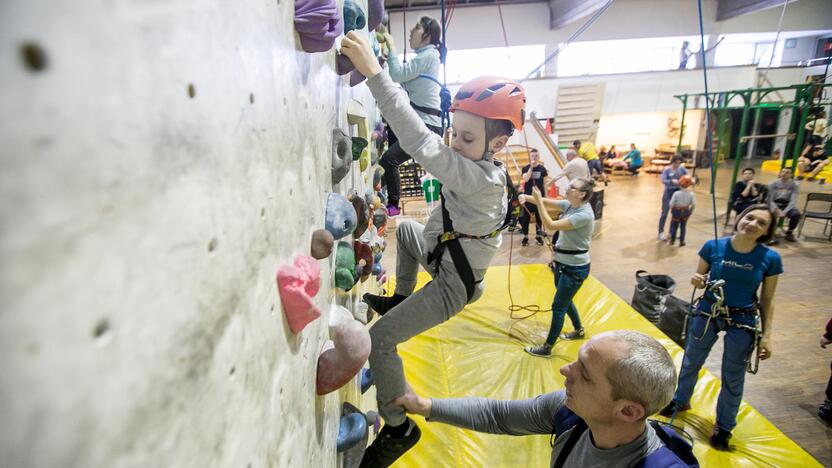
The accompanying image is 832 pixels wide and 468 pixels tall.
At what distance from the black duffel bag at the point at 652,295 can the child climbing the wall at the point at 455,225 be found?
3075 mm

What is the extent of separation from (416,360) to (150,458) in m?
3.17

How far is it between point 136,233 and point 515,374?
3.32 meters

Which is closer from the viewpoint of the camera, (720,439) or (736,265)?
(736,265)

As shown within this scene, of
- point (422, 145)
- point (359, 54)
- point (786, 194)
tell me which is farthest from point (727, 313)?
point (786, 194)

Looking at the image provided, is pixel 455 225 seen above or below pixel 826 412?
above

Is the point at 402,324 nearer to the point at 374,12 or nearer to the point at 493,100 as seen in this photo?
the point at 493,100

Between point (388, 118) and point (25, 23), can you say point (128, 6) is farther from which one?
point (388, 118)

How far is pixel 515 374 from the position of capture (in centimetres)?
329

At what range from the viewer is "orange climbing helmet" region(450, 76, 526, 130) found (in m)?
1.42

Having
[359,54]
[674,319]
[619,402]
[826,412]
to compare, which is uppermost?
[359,54]

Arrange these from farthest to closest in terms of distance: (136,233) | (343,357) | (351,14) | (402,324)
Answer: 1. (402,324)
2. (351,14)
3. (343,357)
4. (136,233)

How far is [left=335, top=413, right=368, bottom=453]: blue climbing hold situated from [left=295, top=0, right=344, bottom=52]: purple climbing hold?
1.28 metres

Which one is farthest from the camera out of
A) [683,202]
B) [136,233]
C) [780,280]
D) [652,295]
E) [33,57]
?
[683,202]

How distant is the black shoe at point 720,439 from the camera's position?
2.54 m
